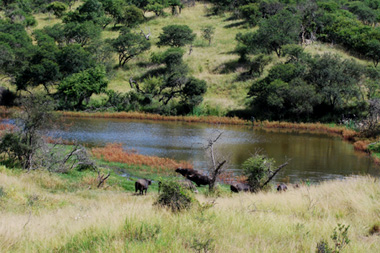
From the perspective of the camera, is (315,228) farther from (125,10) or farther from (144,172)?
(125,10)

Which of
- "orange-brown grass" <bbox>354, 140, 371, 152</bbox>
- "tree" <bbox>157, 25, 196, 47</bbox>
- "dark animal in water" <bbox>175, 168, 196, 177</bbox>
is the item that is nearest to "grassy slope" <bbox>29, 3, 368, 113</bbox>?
"tree" <bbox>157, 25, 196, 47</bbox>

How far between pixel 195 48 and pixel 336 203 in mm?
61044

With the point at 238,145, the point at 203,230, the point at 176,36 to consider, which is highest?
the point at 176,36

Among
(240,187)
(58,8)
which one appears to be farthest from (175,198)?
(58,8)

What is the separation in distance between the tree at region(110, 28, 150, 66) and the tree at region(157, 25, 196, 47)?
4254 mm

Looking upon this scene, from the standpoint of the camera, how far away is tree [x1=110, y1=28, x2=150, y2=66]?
6006 cm

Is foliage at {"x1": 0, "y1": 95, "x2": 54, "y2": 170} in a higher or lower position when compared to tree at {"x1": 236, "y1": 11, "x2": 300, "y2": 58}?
lower

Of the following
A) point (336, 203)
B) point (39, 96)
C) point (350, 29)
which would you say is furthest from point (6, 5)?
point (336, 203)

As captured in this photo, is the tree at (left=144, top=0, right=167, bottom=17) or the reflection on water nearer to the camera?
the reflection on water

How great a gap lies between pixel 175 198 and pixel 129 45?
55490 mm

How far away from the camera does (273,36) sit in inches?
2229

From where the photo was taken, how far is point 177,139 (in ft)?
102

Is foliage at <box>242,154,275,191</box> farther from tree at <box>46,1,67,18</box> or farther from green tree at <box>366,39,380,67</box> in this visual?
tree at <box>46,1,67,18</box>

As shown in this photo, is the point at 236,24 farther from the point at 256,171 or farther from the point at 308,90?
the point at 256,171
